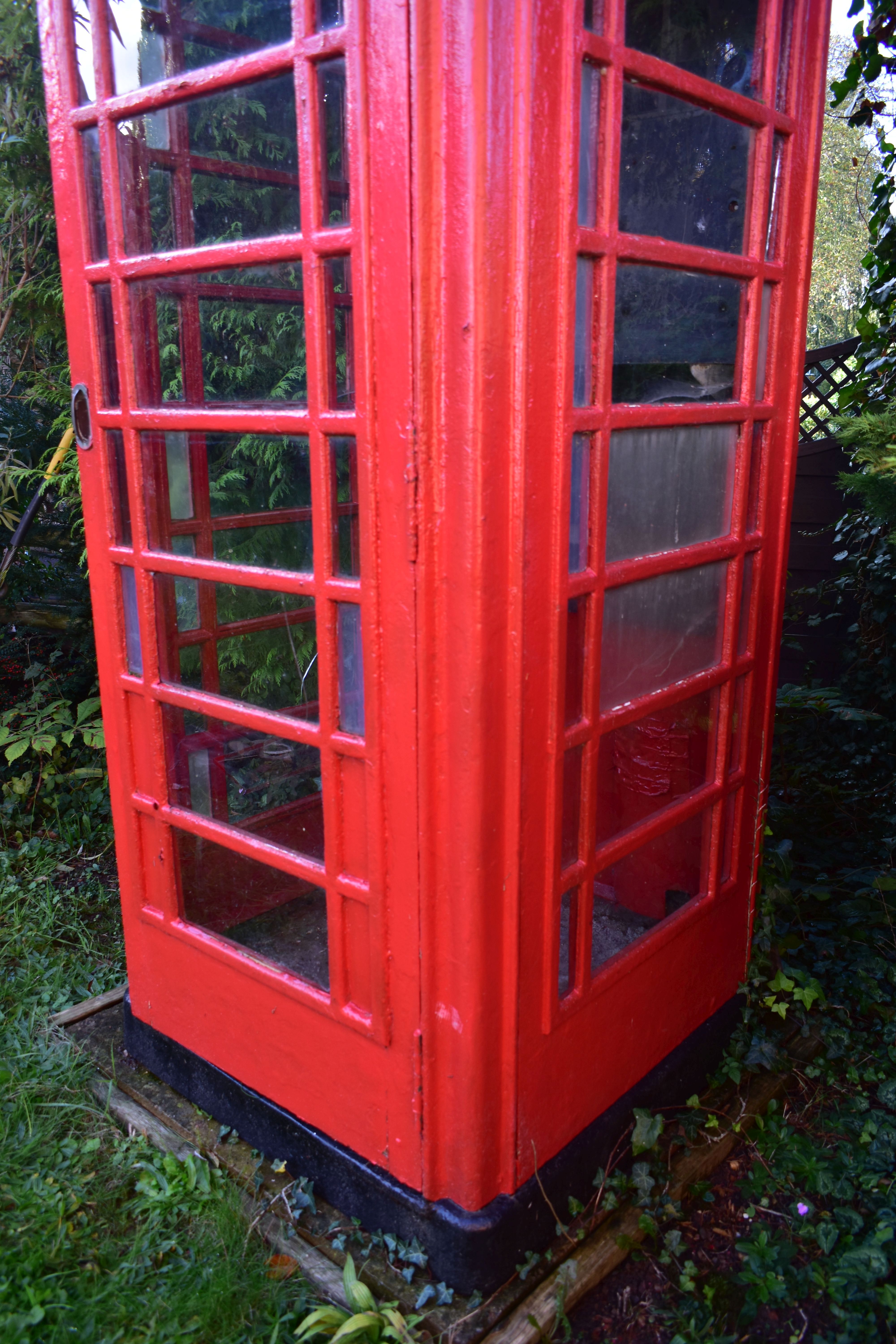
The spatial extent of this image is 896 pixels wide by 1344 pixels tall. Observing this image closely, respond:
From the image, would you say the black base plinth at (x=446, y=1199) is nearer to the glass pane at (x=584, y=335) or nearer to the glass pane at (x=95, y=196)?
the glass pane at (x=584, y=335)

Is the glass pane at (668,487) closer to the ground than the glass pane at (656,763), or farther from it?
farther from it

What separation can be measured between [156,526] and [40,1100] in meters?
1.42

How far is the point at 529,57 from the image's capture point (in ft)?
4.45

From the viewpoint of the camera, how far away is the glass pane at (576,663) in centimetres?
173

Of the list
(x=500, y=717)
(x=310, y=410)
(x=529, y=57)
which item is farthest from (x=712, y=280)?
(x=500, y=717)

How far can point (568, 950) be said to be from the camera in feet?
6.15

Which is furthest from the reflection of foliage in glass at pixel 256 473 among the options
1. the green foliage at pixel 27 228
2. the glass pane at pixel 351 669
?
the green foliage at pixel 27 228

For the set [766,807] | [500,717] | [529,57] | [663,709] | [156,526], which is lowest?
[766,807]

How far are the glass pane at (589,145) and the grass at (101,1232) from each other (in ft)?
A: 6.52

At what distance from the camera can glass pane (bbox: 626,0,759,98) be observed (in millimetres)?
1588

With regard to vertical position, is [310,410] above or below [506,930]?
above

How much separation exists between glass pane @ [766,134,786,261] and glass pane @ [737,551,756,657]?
63 centimetres

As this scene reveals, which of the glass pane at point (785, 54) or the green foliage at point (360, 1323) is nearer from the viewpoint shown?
the green foliage at point (360, 1323)

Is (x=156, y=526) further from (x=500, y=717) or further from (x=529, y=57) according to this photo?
(x=529, y=57)
